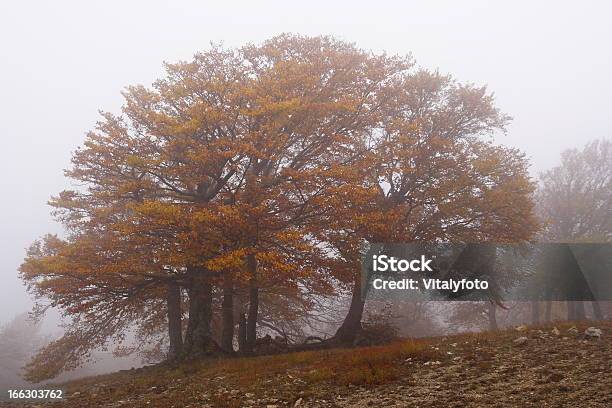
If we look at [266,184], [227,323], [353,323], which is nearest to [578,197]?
[353,323]

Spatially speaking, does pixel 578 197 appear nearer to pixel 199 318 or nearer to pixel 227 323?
pixel 227 323

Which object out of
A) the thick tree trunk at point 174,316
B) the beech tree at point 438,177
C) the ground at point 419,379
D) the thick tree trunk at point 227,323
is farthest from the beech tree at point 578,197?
the thick tree trunk at point 174,316

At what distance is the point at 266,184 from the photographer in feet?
62.8

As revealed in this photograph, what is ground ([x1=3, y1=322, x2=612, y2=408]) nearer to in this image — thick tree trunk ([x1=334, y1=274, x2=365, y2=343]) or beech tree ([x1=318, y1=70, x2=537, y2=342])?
thick tree trunk ([x1=334, y1=274, x2=365, y2=343])

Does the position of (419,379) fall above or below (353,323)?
above

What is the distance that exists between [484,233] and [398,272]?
4814mm

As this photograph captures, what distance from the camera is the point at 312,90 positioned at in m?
19.4

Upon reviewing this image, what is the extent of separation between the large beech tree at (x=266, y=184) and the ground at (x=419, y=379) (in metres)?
3.99

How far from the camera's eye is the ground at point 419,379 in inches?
332

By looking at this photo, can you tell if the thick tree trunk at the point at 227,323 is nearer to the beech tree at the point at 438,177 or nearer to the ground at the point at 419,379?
the ground at the point at 419,379

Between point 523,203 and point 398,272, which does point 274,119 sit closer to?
point 398,272

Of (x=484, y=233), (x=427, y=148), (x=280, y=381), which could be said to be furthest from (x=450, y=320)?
(x=280, y=381)

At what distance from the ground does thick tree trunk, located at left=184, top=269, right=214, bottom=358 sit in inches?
141

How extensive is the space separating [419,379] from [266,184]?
11.2 meters
